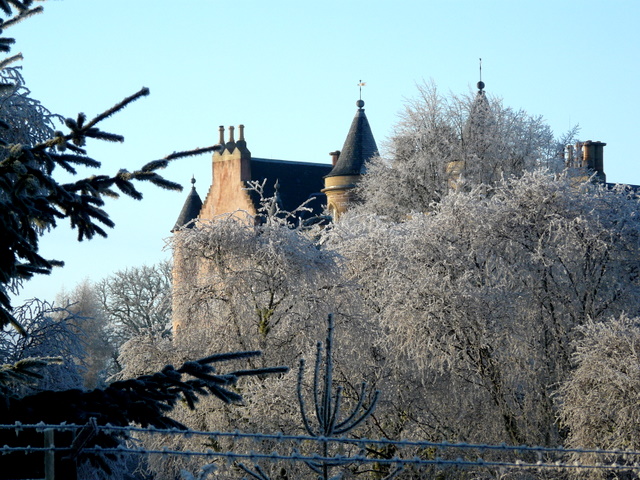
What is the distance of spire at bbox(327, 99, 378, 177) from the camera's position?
46.9 meters

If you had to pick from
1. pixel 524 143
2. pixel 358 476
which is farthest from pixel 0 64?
pixel 524 143

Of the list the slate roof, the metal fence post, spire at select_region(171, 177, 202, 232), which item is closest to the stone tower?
the slate roof

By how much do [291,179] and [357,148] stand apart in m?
6.22

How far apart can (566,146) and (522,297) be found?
2392 centimetres

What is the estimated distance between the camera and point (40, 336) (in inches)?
674

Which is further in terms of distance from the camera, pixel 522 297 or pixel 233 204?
pixel 233 204

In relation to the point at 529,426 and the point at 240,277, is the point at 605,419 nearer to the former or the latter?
the point at 529,426

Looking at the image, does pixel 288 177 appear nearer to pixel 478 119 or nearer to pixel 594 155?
pixel 594 155

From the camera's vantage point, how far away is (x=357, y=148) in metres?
47.6

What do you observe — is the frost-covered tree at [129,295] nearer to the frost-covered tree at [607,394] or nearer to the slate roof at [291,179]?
the slate roof at [291,179]

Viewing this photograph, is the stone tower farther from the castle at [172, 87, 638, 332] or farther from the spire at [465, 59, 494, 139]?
the spire at [465, 59, 494, 139]

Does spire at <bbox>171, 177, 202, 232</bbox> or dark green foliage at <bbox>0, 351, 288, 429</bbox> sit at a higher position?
spire at <bbox>171, 177, 202, 232</bbox>

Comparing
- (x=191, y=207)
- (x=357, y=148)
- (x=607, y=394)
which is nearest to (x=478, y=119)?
(x=357, y=148)

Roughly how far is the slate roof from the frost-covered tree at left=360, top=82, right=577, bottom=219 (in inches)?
433
